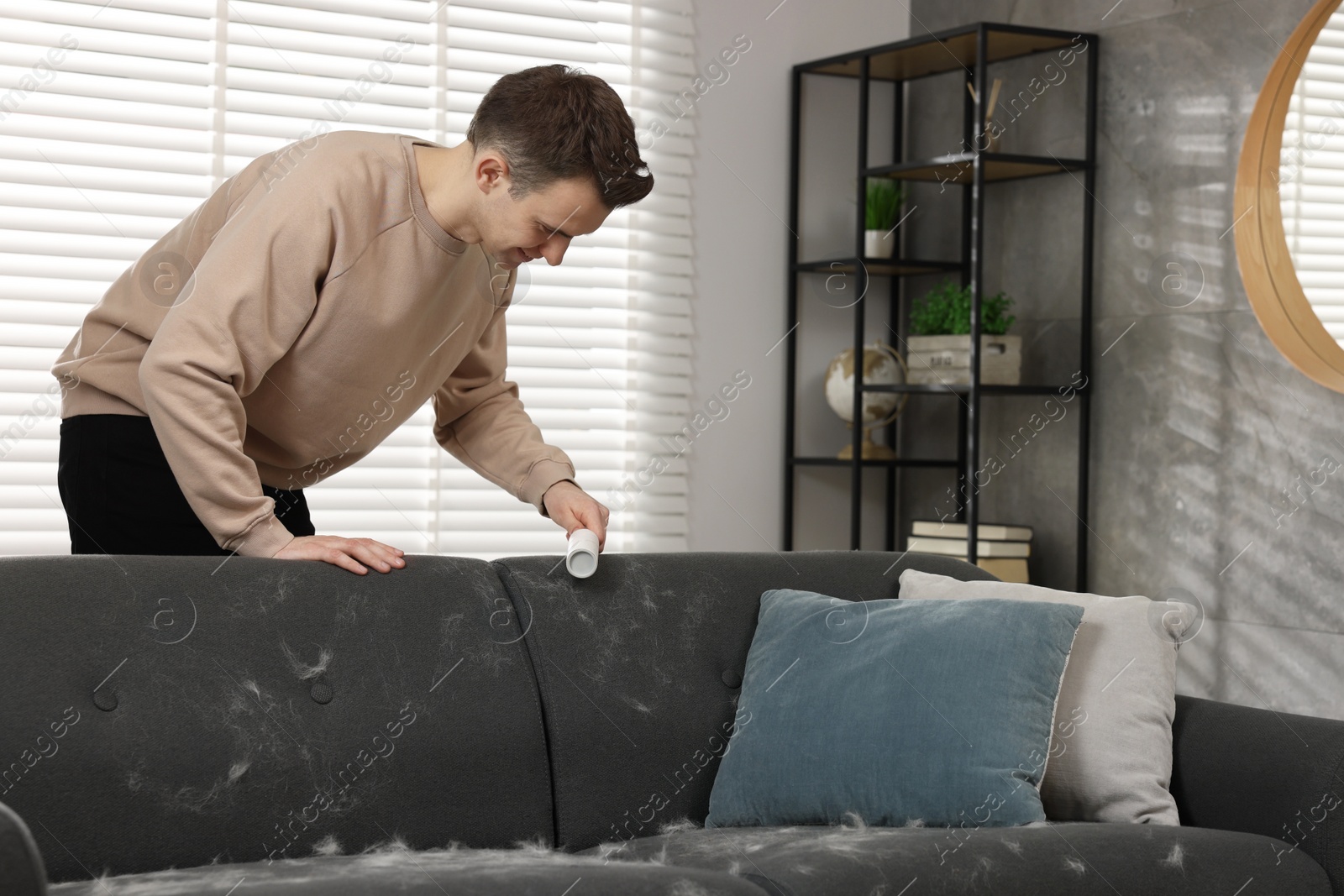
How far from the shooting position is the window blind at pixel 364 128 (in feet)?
10.0

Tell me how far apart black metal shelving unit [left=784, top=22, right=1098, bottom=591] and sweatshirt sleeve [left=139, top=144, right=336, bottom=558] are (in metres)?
1.96

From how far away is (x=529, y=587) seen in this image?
6.87ft

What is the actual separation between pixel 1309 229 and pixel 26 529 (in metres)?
2.86

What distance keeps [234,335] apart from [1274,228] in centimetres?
228

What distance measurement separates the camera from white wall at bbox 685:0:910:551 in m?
3.82

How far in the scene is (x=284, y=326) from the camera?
5.95 feet

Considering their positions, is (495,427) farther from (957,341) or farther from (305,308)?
(957,341)

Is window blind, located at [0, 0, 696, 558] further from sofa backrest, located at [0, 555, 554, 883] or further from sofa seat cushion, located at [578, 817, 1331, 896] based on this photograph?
sofa seat cushion, located at [578, 817, 1331, 896]

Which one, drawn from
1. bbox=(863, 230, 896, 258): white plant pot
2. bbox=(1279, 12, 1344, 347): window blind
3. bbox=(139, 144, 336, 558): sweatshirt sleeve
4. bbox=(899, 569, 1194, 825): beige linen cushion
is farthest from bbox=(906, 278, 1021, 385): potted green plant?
bbox=(139, 144, 336, 558): sweatshirt sleeve

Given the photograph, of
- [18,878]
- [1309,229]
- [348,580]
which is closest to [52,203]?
[348,580]

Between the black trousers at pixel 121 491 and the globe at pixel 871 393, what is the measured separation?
2.18 meters

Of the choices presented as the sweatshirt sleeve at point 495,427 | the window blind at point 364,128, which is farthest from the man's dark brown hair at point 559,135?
the window blind at point 364,128

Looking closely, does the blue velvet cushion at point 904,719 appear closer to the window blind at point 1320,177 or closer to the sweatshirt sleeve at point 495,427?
the sweatshirt sleeve at point 495,427

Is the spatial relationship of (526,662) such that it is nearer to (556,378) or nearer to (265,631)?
(265,631)
